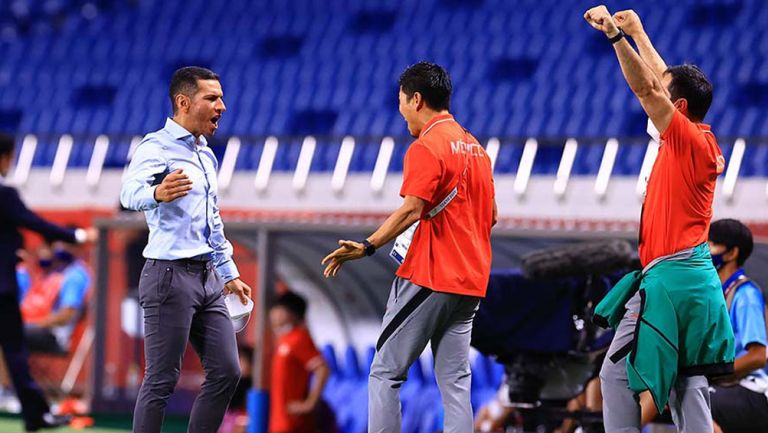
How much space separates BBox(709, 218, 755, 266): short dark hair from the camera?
6809 millimetres

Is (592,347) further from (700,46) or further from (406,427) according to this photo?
(700,46)

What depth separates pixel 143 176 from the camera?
5.88m

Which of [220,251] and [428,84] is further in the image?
[220,251]

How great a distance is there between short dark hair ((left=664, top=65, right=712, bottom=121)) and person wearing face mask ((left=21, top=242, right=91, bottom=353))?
8200mm

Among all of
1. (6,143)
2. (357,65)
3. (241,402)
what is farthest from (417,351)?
(357,65)

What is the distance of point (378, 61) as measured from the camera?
18.3 metres

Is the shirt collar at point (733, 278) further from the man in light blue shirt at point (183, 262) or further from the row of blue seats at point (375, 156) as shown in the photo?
the row of blue seats at point (375, 156)

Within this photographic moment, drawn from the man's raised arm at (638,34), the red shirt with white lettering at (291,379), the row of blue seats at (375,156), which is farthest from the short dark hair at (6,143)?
the row of blue seats at (375,156)

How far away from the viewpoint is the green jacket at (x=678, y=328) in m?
5.35

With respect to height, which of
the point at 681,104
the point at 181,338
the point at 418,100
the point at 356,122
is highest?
the point at 356,122

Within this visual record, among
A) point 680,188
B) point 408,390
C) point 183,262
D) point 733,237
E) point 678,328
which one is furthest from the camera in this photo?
point 408,390

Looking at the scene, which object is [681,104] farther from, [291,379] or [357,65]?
[357,65]

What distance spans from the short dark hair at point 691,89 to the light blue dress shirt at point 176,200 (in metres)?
2.08

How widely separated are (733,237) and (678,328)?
153 centimetres
